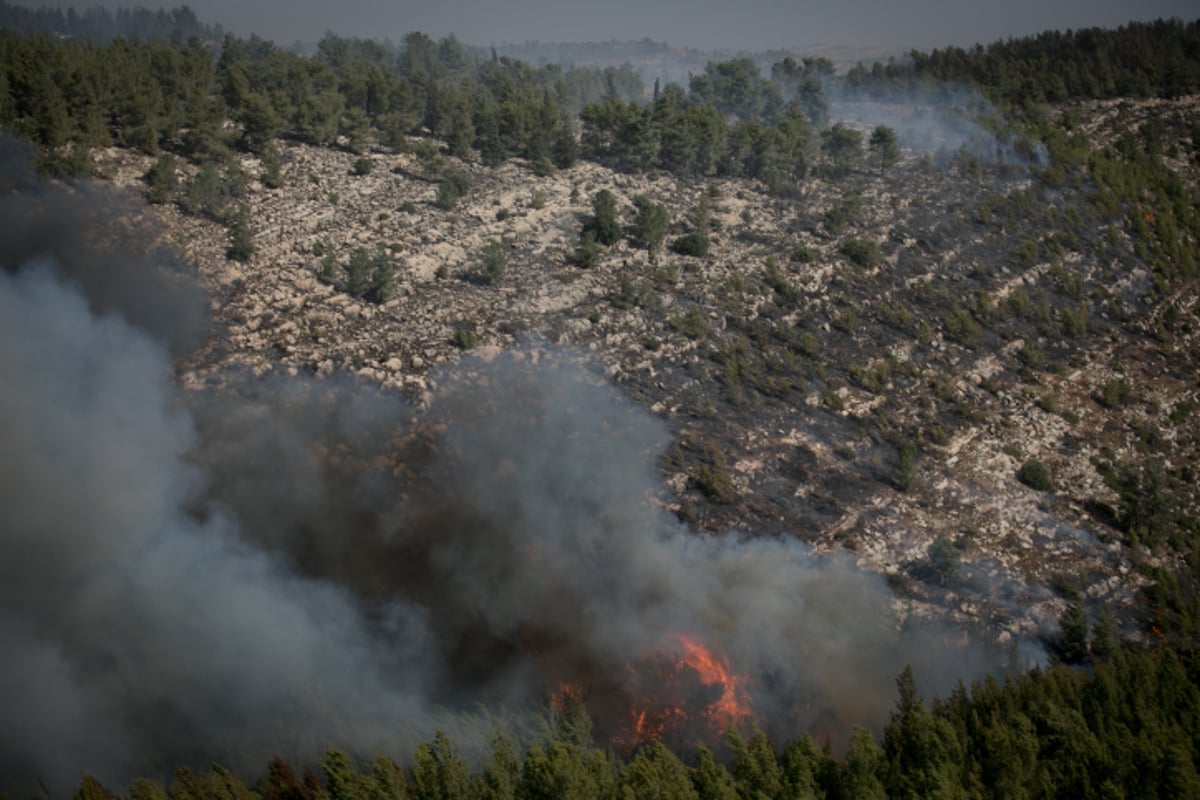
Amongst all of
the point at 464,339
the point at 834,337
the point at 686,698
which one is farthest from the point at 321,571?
the point at 834,337

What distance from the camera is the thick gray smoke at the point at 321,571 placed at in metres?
18.1

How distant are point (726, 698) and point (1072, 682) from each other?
8344 millimetres

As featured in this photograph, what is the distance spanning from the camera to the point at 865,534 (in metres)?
25.4

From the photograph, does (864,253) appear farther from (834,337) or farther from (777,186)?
(777,186)

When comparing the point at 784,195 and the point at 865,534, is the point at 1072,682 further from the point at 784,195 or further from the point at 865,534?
the point at 784,195

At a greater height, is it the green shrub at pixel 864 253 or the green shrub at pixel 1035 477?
the green shrub at pixel 864 253

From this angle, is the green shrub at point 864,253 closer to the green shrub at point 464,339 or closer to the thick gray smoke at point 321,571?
the thick gray smoke at point 321,571

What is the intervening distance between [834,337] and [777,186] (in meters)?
16.8

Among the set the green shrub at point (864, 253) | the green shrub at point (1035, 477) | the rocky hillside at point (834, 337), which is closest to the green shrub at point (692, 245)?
the rocky hillside at point (834, 337)

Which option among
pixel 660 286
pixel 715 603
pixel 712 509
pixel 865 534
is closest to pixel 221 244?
pixel 660 286

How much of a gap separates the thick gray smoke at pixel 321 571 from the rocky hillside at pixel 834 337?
2157 mm

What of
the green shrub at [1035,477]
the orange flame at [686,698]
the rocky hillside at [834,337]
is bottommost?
the orange flame at [686,698]

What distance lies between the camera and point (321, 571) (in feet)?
72.3

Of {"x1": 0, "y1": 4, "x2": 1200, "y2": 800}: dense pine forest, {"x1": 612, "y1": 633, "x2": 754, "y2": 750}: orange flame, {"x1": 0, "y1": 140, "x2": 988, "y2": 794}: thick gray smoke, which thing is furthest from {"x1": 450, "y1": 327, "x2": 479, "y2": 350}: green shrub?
{"x1": 612, "y1": 633, "x2": 754, "y2": 750}: orange flame
